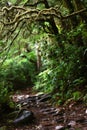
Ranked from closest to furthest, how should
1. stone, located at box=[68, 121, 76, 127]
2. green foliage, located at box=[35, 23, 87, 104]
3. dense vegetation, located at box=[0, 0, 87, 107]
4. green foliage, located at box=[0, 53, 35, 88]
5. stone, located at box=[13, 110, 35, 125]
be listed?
stone, located at box=[68, 121, 76, 127] < stone, located at box=[13, 110, 35, 125] < dense vegetation, located at box=[0, 0, 87, 107] < green foliage, located at box=[35, 23, 87, 104] < green foliage, located at box=[0, 53, 35, 88]

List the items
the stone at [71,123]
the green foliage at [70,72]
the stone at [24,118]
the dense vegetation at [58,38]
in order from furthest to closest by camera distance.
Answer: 1. the green foliage at [70,72]
2. the dense vegetation at [58,38]
3. the stone at [24,118]
4. the stone at [71,123]

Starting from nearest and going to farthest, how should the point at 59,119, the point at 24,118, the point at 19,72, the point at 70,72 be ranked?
the point at 59,119
the point at 24,118
the point at 70,72
the point at 19,72

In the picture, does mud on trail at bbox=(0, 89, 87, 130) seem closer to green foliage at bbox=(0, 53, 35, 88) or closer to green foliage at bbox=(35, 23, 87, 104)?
green foliage at bbox=(35, 23, 87, 104)

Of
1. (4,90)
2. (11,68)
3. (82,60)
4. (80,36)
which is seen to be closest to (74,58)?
(82,60)

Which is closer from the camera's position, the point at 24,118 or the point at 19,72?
the point at 24,118

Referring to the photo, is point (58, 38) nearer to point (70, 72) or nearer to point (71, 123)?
point (70, 72)

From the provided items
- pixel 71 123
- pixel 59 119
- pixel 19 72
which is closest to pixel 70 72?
pixel 59 119

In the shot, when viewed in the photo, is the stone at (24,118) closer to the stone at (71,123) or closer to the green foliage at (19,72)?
the stone at (71,123)

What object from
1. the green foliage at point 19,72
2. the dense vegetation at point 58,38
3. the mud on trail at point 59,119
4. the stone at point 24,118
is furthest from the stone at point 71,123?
the green foliage at point 19,72

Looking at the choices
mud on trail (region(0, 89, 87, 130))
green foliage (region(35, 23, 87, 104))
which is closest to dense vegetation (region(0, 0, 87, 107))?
green foliage (region(35, 23, 87, 104))

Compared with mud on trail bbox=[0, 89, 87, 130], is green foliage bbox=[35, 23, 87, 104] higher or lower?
higher

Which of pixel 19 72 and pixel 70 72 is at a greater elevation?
pixel 70 72

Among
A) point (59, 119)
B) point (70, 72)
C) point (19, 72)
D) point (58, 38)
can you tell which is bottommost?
point (59, 119)

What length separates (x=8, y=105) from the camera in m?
9.93
